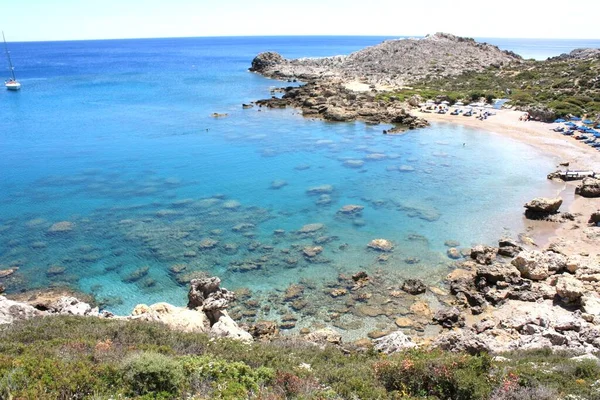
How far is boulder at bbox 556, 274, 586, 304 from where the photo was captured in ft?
66.6

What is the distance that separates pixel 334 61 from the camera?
414ft

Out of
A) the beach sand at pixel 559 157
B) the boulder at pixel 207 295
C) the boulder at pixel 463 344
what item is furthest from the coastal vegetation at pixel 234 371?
the beach sand at pixel 559 157

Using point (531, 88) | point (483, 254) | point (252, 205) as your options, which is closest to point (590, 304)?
point (483, 254)

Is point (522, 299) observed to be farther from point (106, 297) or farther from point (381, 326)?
point (106, 297)

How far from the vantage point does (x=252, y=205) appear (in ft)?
112

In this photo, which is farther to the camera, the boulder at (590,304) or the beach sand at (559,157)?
the beach sand at (559,157)

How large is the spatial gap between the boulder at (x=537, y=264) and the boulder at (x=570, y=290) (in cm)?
124

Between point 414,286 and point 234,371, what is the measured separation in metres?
14.1

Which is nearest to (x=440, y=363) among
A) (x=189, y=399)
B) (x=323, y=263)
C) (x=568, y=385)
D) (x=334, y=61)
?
(x=568, y=385)

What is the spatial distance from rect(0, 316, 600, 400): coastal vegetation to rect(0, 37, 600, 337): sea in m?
7.73

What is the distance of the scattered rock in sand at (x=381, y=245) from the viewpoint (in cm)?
2727

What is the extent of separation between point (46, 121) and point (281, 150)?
37982 mm

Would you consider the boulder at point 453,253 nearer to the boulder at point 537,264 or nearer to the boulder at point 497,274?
the boulder at point 497,274

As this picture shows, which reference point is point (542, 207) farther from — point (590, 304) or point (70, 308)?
point (70, 308)
